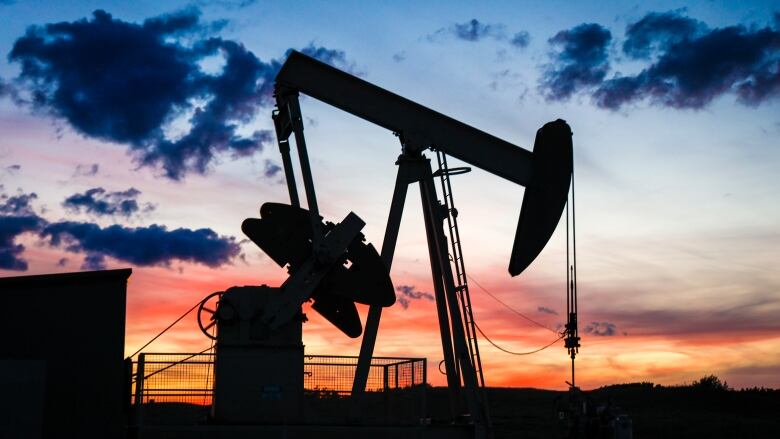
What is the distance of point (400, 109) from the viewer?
16.3 metres

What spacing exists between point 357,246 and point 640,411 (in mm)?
20956

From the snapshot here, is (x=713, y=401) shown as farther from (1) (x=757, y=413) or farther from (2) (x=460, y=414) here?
(2) (x=460, y=414)

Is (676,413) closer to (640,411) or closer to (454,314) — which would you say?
(640,411)

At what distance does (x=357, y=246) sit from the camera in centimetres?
1564

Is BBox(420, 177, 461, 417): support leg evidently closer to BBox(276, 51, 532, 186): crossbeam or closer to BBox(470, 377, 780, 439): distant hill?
BBox(276, 51, 532, 186): crossbeam

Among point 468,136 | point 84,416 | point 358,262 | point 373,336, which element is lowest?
point 84,416

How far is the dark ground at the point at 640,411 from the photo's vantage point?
15.2 meters

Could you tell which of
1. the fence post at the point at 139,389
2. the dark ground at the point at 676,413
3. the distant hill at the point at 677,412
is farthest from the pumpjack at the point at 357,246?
the dark ground at the point at 676,413

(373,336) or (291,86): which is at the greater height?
(291,86)

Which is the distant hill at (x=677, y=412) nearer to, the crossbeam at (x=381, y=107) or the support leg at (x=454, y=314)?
the support leg at (x=454, y=314)

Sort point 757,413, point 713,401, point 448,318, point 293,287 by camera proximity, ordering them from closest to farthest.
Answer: point 293,287 → point 448,318 → point 757,413 → point 713,401

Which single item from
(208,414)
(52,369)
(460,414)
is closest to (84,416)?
(52,369)

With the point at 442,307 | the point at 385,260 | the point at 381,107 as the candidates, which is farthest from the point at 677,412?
the point at 381,107

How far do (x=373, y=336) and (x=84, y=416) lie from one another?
4.52 meters
